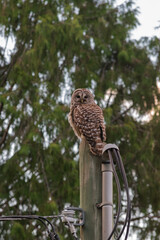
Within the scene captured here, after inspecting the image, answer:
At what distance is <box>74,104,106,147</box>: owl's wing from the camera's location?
4.10 m

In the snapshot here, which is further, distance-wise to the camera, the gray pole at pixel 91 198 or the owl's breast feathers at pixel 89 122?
the owl's breast feathers at pixel 89 122

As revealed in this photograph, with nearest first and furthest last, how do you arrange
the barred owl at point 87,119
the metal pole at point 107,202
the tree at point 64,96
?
1. the metal pole at point 107,202
2. the barred owl at point 87,119
3. the tree at point 64,96

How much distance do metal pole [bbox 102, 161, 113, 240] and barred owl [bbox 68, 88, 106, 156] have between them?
0.95 feet

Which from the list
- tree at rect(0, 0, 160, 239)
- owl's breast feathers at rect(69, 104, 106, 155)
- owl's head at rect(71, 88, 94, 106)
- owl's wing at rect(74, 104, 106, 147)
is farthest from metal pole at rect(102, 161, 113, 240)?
tree at rect(0, 0, 160, 239)

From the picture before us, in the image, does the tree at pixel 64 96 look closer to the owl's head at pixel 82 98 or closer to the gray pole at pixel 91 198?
the owl's head at pixel 82 98

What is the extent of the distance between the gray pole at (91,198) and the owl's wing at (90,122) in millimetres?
901

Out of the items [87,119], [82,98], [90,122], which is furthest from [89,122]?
[82,98]

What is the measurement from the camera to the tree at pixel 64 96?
8.60 meters

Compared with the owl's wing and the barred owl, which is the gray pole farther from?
the owl's wing

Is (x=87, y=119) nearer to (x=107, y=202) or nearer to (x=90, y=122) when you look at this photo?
(x=90, y=122)

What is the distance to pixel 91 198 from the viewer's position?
2.86m

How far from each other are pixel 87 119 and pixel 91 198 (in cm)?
192

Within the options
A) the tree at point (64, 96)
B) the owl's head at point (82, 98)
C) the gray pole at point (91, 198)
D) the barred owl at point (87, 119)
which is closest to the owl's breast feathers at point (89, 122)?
the barred owl at point (87, 119)

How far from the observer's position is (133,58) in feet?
36.1
